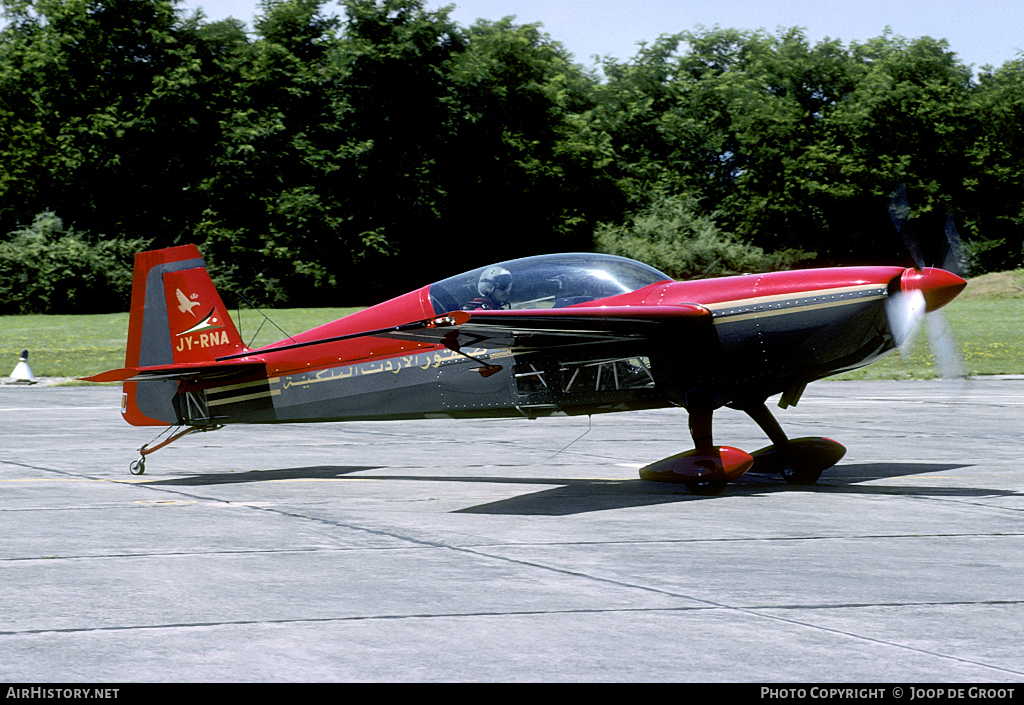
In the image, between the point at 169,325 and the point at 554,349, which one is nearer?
the point at 554,349

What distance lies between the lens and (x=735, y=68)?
82.0 m

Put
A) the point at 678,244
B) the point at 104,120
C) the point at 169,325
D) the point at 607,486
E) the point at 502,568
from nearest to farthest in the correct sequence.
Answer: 1. the point at 502,568
2. the point at 607,486
3. the point at 169,325
4. the point at 104,120
5. the point at 678,244

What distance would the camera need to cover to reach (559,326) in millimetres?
8898

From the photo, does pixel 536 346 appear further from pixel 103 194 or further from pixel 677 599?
pixel 103 194

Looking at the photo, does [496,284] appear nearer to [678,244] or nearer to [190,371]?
[190,371]

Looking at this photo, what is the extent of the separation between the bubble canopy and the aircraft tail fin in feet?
8.37

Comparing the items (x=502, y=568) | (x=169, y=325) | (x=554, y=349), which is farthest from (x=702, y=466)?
(x=169, y=325)

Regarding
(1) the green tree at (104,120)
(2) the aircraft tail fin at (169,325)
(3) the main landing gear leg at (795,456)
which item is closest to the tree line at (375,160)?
(1) the green tree at (104,120)

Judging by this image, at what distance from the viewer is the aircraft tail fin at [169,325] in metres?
11.1

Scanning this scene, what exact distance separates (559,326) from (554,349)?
924mm

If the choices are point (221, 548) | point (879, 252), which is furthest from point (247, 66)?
point (221, 548)

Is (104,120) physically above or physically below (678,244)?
above

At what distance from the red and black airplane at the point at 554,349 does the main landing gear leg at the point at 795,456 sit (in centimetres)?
1

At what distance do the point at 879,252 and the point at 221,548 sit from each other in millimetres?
65661
